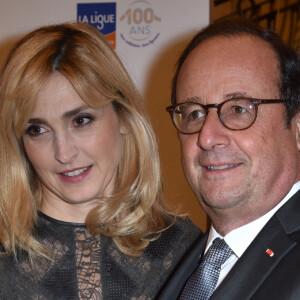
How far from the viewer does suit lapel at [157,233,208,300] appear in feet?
7.33

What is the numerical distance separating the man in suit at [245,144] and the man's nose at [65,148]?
540 millimetres

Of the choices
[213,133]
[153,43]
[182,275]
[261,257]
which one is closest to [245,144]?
[213,133]

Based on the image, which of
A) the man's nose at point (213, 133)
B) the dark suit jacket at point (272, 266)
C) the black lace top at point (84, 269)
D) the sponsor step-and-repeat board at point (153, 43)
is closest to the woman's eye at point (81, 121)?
the black lace top at point (84, 269)

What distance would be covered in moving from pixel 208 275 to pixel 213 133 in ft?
1.59

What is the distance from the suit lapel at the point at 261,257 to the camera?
1.80 meters

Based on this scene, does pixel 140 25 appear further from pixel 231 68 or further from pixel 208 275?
pixel 208 275

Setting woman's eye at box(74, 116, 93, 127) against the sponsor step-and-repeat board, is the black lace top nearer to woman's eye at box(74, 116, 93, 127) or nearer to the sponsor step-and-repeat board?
woman's eye at box(74, 116, 93, 127)

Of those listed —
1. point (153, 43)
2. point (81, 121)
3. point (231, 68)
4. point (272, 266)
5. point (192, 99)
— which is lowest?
point (272, 266)

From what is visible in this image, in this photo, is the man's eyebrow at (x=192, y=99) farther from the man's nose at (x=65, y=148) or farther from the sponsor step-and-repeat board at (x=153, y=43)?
the sponsor step-and-repeat board at (x=153, y=43)

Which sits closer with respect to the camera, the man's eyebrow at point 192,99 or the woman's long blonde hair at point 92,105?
the man's eyebrow at point 192,99

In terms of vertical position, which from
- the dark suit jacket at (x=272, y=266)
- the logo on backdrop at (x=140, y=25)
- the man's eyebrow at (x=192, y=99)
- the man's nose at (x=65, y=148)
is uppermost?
the logo on backdrop at (x=140, y=25)

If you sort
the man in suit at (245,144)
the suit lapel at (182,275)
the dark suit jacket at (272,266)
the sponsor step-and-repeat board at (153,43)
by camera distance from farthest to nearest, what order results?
the sponsor step-and-repeat board at (153,43) → the suit lapel at (182,275) → the man in suit at (245,144) → the dark suit jacket at (272,266)

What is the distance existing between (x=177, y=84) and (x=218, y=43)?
0.22 m

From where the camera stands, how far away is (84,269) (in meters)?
2.48
